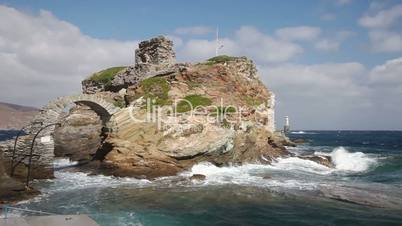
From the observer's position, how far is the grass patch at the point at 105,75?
45.2m

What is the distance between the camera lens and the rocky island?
86.4ft

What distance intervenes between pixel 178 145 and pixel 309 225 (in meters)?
14.2

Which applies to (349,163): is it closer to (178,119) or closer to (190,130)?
(190,130)

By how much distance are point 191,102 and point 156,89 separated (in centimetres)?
342

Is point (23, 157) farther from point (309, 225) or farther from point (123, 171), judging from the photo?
point (309, 225)

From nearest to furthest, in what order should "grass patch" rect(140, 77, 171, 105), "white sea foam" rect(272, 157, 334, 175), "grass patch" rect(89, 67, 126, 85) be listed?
"white sea foam" rect(272, 157, 334, 175), "grass patch" rect(140, 77, 171, 105), "grass patch" rect(89, 67, 126, 85)

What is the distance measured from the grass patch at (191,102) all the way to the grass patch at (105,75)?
43.8ft

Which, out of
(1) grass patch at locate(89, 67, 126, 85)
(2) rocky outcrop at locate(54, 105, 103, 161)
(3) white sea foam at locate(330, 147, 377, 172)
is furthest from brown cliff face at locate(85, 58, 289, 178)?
(1) grass patch at locate(89, 67, 126, 85)

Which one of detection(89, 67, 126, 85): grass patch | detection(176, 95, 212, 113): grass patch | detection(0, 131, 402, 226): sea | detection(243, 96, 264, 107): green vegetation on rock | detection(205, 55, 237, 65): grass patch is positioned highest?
detection(205, 55, 237, 65): grass patch

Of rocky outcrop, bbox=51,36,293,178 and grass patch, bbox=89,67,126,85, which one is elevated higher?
grass patch, bbox=89,67,126,85

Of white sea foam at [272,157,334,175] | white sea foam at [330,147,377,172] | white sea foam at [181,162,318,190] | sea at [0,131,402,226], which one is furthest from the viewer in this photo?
white sea foam at [330,147,377,172]

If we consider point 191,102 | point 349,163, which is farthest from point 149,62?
point 349,163

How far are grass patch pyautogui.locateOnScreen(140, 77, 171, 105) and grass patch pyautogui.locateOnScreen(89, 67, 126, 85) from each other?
32.4 ft

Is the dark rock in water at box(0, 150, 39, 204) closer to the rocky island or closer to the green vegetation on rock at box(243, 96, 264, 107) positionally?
the rocky island
